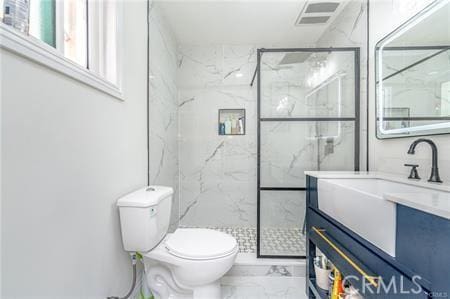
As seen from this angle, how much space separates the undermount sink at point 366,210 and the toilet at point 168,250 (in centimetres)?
67

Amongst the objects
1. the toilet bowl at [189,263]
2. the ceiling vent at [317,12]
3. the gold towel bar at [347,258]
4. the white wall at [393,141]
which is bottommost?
the toilet bowl at [189,263]

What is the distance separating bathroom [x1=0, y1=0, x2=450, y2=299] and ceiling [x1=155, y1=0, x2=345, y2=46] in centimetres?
2

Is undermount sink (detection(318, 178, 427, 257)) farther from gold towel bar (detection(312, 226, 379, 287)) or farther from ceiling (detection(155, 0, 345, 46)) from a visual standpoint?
ceiling (detection(155, 0, 345, 46))

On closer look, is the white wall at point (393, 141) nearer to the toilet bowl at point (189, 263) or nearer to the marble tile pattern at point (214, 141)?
the toilet bowl at point (189, 263)

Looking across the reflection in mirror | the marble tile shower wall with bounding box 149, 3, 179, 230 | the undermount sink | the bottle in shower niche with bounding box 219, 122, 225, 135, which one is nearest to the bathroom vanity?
the undermount sink

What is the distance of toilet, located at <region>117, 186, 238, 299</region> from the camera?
1.26 meters

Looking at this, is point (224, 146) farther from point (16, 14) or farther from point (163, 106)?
point (16, 14)

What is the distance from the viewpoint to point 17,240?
667mm

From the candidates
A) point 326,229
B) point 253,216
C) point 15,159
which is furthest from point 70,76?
point 253,216

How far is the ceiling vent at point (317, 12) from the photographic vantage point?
6.64ft

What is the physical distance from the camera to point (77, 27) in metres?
1.16

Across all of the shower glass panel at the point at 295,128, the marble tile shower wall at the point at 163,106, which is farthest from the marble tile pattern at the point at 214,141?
the shower glass panel at the point at 295,128

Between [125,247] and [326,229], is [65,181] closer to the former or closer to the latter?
[125,247]

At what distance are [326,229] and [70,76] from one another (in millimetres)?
1491
